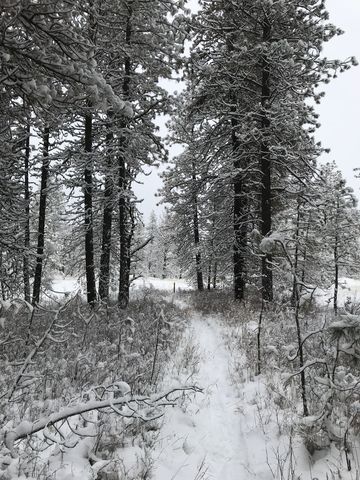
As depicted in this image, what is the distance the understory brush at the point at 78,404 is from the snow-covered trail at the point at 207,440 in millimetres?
213

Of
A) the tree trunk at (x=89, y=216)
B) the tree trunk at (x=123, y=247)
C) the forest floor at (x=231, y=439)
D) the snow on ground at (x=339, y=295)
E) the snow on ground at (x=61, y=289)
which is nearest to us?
the forest floor at (x=231, y=439)

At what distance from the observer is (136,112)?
12.4 m

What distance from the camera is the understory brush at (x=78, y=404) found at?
2.47 m

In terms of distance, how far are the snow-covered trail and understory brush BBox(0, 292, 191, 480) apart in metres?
0.21

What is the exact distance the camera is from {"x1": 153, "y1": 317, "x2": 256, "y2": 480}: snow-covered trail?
3.24 metres

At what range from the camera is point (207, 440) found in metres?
3.82

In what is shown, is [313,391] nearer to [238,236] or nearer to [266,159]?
[266,159]

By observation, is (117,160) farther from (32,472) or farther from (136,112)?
(32,472)

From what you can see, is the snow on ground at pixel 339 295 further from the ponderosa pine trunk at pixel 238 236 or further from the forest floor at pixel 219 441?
the ponderosa pine trunk at pixel 238 236

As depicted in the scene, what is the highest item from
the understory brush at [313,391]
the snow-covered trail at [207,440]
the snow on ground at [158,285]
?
the snow on ground at [158,285]

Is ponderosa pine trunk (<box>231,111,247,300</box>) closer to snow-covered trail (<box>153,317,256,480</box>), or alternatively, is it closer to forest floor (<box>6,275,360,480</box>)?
forest floor (<box>6,275,360,480</box>)

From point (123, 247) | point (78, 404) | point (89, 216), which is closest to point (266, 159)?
point (123, 247)

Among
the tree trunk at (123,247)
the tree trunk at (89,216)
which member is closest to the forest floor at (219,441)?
the tree trunk at (89,216)

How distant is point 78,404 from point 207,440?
203 cm
